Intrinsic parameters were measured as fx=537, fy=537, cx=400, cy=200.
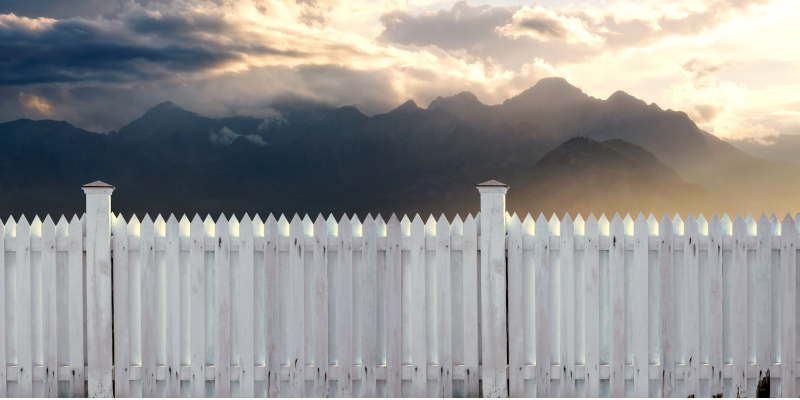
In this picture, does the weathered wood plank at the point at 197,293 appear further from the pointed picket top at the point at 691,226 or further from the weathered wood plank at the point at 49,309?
the pointed picket top at the point at 691,226

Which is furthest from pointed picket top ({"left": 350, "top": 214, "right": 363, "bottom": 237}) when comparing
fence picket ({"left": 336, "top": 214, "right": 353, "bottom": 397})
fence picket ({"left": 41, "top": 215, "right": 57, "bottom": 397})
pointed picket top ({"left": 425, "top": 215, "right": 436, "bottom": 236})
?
fence picket ({"left": 41, "top": 215, "right": 57, "bottom": 397})

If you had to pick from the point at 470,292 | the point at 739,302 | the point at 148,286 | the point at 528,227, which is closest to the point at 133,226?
the point at 148,286

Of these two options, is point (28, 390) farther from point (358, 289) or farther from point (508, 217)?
point (508, 217)

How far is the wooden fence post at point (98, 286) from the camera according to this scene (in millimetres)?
5023

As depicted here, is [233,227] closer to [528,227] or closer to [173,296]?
[173,296]

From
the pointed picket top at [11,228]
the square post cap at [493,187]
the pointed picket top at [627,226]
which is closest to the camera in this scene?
the square post cap at [493,187]

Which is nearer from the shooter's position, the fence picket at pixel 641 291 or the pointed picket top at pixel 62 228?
the fence picket at pixel 641 291

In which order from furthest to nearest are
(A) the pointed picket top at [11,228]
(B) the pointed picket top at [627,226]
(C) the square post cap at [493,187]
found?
(A) the pointed picket top at [11,228], (B) the pointed picket top at [627,226], (C) the square post cap at [493,187]

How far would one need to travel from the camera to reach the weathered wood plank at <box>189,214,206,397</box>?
5.00m

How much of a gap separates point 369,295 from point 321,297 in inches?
17.5

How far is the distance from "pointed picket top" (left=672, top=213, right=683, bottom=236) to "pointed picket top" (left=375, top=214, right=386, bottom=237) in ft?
8.87

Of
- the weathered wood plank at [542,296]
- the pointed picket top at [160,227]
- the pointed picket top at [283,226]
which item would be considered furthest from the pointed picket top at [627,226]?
the pointed picket top at [160,227]

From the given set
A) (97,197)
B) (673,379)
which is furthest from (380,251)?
(673,379)

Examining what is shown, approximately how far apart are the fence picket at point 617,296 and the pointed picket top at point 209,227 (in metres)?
3.71
